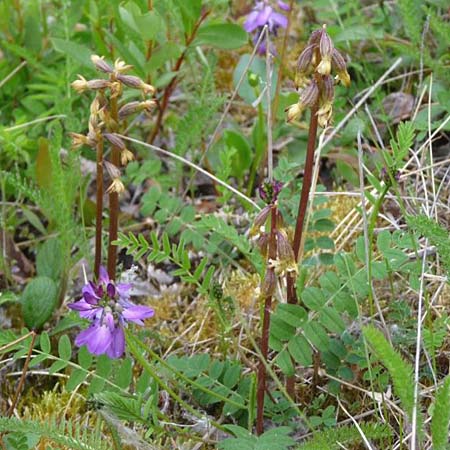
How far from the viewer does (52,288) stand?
234 centimetres

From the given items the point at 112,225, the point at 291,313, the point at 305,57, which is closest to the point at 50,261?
the point at 112,225

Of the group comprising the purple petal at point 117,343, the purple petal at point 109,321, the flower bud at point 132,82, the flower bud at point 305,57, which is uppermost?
the flower bud at point 305,57

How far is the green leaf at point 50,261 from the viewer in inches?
98.2

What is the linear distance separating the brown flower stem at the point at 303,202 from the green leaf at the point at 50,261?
2.84 ft

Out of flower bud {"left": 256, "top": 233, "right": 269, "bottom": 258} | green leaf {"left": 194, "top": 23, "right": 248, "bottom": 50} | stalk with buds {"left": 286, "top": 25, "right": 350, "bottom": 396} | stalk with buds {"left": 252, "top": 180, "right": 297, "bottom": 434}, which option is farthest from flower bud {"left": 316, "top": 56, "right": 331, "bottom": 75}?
green leaf {"left": 194, "top": 23, "right": 248, "bottom": 50}

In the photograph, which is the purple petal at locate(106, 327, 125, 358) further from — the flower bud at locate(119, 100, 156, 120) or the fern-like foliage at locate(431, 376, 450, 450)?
the fern-like foliage at locate(431, 376, 450, 450)

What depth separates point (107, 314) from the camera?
70.2 inches

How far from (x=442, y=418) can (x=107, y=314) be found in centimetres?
72

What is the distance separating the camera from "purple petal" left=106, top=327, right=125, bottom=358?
180 cm

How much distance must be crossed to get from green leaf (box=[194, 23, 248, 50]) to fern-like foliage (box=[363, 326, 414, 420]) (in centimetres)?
156

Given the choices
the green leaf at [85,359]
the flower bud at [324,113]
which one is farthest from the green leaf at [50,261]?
the flower bud at [324,113]

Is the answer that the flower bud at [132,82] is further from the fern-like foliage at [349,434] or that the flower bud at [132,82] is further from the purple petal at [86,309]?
the fern-like foliage at [349,434]

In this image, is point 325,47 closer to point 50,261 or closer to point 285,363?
point 285,363

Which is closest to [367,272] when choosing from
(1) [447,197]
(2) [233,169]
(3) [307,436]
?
(3) [307,436]
